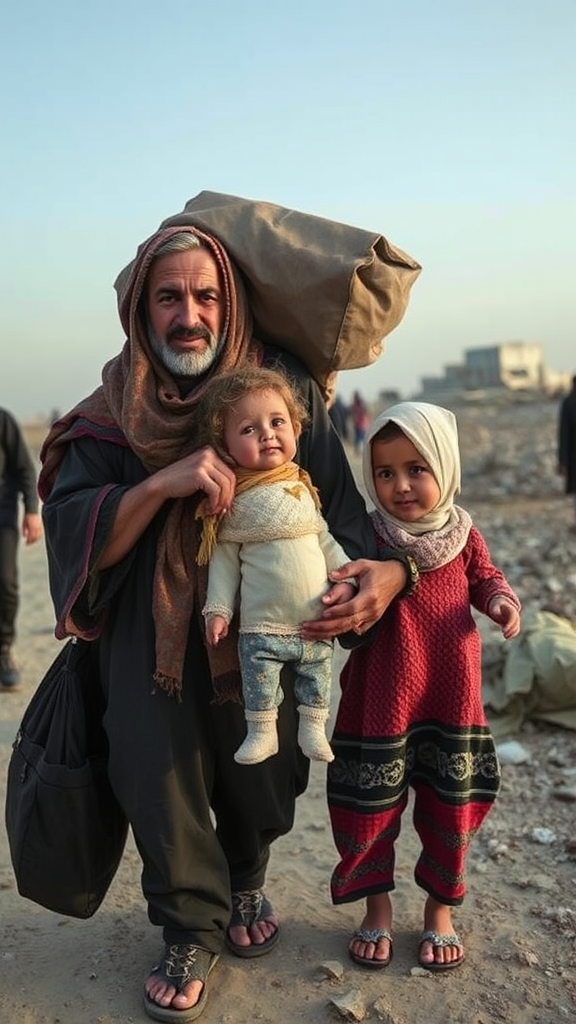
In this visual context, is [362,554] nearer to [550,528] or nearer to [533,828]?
[533,828]

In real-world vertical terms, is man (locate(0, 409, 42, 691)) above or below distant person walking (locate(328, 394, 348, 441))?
below

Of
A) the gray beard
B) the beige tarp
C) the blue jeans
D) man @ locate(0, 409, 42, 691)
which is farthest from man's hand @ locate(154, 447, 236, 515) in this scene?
man @ locate(0, 409, 42, 691)

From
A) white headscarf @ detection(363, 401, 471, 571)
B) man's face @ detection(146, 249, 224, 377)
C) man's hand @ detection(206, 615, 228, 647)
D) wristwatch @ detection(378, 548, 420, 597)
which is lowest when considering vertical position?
man's hand @ detection(206, 615, 228, 647)

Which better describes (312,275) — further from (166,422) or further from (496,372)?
(496,372)

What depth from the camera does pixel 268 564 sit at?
2451mm

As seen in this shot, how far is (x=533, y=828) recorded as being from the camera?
3.88 m

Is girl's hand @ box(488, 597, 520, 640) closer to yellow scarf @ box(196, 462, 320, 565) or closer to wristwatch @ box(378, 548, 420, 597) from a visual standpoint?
wristwatch @ box(378, 548, 420, 597)

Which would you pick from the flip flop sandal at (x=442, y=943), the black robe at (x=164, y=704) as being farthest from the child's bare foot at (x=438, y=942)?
the black robe at (x=164, y=704)

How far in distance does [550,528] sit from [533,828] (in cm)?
739

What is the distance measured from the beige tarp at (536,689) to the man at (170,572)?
237 cm

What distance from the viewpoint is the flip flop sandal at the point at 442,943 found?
9.46ft

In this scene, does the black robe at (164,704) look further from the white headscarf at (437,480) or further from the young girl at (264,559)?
the young girl at (264,559)

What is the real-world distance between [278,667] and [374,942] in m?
1.05

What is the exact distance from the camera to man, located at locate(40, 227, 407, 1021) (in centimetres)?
252
